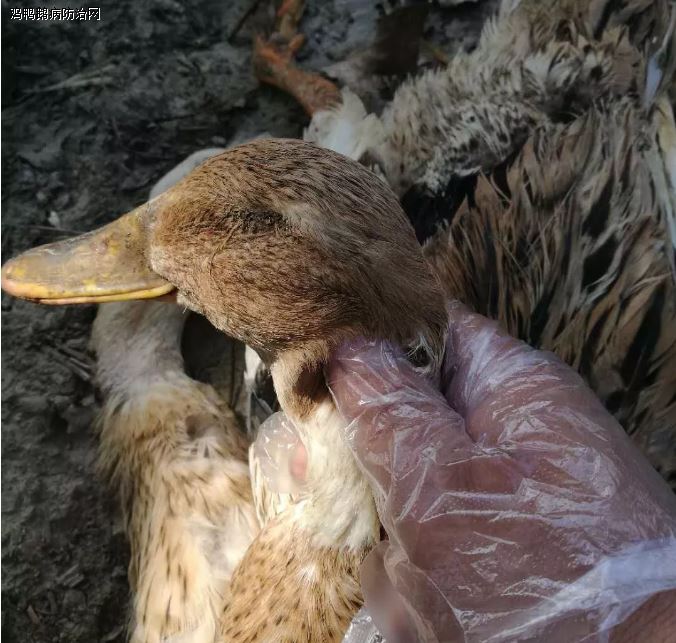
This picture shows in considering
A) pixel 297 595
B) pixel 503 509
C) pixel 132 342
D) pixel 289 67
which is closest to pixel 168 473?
pixel 132 342

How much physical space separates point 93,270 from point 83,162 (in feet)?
2.87

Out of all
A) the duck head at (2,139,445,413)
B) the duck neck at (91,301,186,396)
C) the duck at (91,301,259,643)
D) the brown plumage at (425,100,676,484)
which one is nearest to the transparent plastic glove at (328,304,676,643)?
the duck head at (2,139,445,413)

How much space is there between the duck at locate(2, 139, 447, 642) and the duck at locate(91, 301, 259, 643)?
0.19 m

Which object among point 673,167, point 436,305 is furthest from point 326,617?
point 673,167

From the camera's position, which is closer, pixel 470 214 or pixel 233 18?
pixel 470 214

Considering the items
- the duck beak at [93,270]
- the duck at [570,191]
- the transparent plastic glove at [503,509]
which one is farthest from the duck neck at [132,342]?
the transparent plastic glove at [503,509]

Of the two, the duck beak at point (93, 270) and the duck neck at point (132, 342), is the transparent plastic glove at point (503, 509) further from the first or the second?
the duck neck at point (132, 342)

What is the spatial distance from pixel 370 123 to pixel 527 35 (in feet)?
1.39

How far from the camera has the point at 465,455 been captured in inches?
34.4

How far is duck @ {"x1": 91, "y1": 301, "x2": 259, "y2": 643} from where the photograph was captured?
51.9 inches

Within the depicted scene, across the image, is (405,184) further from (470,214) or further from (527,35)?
(527,35)

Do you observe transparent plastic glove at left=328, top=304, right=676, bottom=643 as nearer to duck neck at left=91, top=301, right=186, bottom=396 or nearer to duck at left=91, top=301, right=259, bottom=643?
duck at left=91, top=301, right=259, bottom=643

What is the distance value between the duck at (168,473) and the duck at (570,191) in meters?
0.65

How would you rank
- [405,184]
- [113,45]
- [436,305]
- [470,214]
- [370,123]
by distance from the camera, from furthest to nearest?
1. [113,45]
2. [370,123]
3. [405,184]
4. [470,214]
5. [436,305]
